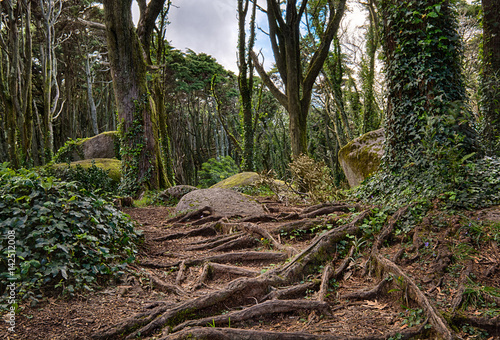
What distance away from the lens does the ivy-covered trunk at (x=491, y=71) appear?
6719mm

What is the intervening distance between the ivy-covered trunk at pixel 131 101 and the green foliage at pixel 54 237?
19.1 ft

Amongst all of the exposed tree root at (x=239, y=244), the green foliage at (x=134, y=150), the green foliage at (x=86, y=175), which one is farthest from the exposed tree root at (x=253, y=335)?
the green foliage at (x=134, y=150)

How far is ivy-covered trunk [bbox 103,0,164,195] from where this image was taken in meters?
9.41

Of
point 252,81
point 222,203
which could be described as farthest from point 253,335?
point 252,81

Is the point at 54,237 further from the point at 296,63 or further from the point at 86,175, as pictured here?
the point at 296,63

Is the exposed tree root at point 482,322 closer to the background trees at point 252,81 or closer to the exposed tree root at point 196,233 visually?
the background trees at point 252,81

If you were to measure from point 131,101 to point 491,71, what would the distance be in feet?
31.1

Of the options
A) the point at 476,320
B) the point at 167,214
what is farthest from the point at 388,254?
the point at 167,214

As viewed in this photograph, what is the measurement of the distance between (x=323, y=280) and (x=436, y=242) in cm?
132

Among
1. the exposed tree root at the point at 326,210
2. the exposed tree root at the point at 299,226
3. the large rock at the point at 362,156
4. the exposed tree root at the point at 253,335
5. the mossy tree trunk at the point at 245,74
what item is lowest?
the exposed tree root at the point at 253,335

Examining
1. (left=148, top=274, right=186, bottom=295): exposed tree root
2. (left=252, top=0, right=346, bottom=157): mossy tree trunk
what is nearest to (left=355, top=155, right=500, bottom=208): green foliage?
(left=148, top=274, right=186, bottom=295): exposed tree root

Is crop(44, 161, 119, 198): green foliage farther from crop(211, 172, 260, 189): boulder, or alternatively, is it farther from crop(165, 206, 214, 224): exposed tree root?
crop(211, 172, 260, 189): boulder

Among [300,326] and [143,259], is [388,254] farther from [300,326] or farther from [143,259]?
[143,259]

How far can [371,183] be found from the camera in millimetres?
5852
